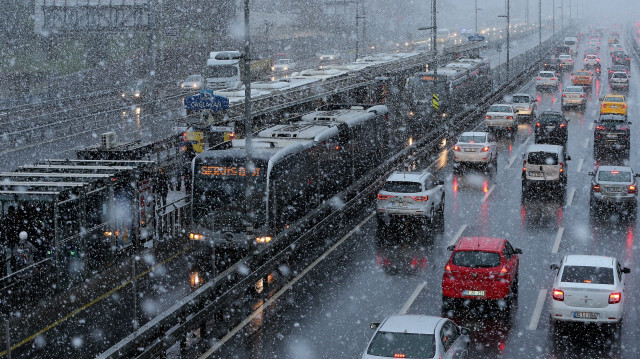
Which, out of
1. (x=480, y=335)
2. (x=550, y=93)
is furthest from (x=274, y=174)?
(x=550, y=93)

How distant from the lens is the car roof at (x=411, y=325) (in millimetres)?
14070

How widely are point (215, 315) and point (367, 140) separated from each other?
16.5 m

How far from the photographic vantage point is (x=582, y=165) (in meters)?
37.9

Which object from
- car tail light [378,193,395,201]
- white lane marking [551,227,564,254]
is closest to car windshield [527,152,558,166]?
white lane marking [551,227,564,254]

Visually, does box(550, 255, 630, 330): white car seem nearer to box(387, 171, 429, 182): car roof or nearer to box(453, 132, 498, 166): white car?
box(387, 171, 429, 182): car roof

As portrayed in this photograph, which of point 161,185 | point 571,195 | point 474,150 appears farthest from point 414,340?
point 474,150

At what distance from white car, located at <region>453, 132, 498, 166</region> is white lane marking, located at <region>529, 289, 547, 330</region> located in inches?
640

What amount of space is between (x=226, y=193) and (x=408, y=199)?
613 cm

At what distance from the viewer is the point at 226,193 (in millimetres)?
23500

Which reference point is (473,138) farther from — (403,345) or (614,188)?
(403,345)

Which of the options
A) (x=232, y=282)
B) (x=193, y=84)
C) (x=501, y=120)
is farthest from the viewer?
(x=193, y=84)

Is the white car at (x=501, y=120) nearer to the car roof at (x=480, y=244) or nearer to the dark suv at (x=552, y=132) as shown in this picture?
the dark suv at (x=552, y=132)

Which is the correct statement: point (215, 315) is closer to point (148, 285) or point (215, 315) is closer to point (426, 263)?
point (148, 285)

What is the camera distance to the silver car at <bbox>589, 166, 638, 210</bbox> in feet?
94.2
